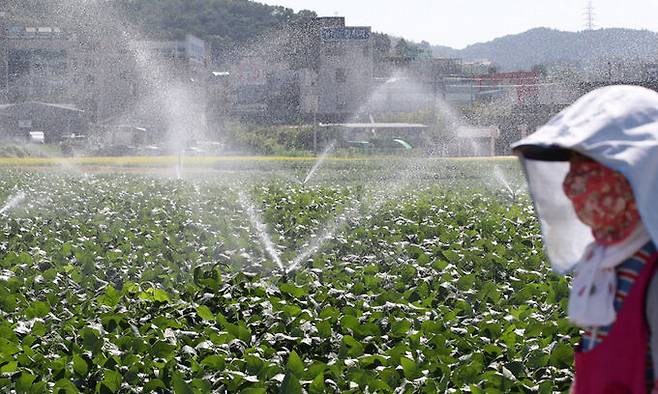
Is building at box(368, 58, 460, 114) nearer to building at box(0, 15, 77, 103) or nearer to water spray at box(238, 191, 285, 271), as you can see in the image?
building at box(0, 15, 77, 103)

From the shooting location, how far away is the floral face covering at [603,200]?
9.36 feet

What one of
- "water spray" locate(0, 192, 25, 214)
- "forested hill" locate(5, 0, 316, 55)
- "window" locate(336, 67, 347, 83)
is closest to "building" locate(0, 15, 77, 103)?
"forested hill" locate(5, 0, 316, 55)

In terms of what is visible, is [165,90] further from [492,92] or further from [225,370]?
[225,370]

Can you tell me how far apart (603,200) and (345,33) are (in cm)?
8922

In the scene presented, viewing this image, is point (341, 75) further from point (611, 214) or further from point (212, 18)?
point (611, 214)

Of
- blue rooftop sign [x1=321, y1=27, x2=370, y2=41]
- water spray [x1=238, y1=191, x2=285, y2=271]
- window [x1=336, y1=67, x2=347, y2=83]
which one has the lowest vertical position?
water spray [x1=238, y1=191, x2=285, y2=271]

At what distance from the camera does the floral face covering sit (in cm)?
285

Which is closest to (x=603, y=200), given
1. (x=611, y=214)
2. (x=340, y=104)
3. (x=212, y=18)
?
(x=611, y=214)

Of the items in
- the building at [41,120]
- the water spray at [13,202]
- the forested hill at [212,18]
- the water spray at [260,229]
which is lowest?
the building at [41,120]

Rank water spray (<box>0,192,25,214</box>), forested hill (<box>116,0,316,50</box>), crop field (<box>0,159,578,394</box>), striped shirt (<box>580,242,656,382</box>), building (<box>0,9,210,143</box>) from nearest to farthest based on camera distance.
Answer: striped shirt (<box>580,242,656,382</box>)
crop field (<box>0,159,578,394</box>)
water spray (<box>0,192,25,214</box>)
building (<box>0,9,210,143</box>)
forested hill (<box>116,0,316,50</box>)

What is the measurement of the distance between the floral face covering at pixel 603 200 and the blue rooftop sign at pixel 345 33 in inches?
3417

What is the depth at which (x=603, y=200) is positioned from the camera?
9.43 feet

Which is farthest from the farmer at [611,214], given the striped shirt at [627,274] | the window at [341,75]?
the window at [341,75]

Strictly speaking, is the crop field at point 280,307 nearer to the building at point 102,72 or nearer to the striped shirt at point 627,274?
the striped shirt at point 627,274
